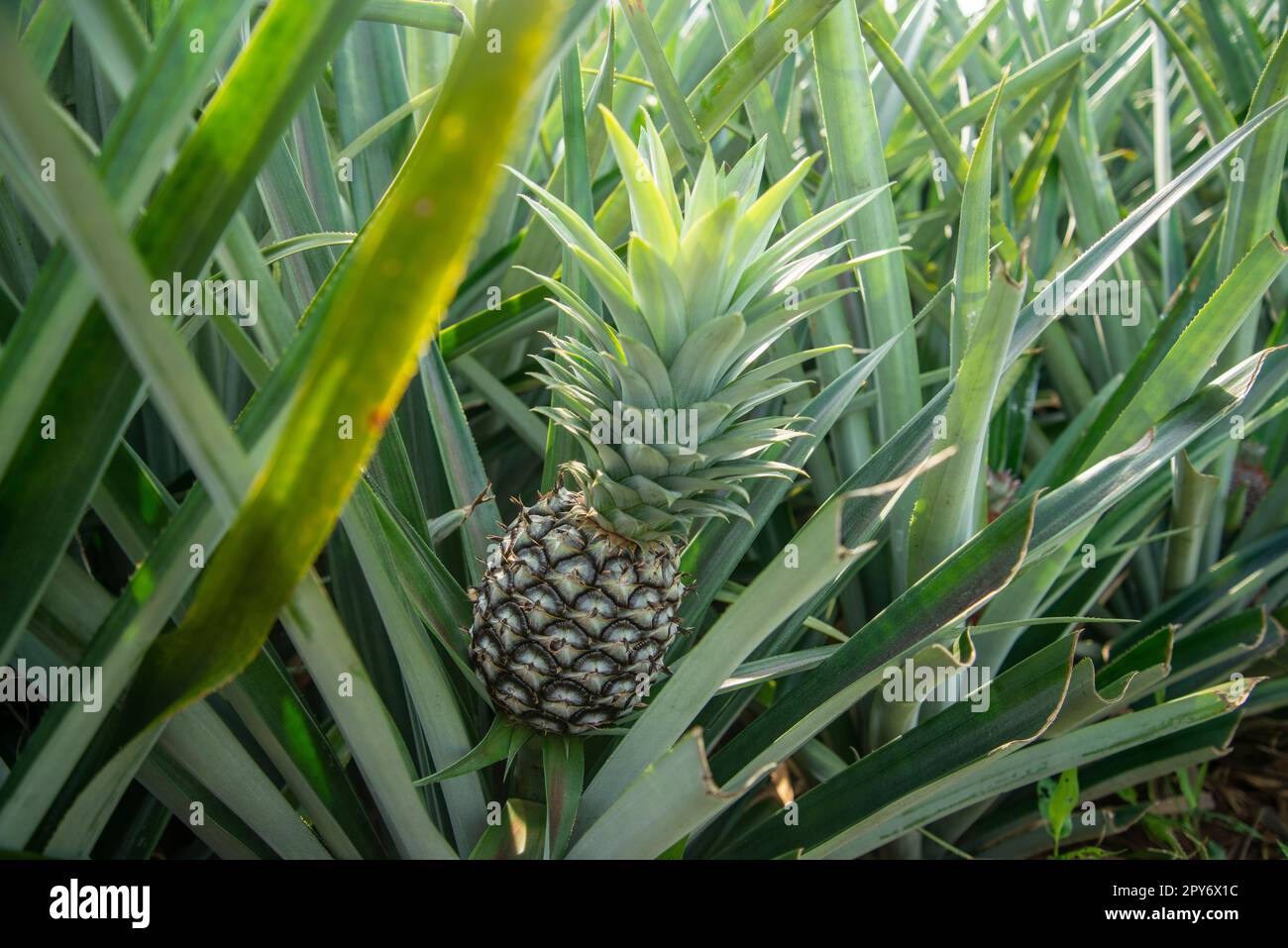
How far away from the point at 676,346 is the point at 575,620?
0.25 m

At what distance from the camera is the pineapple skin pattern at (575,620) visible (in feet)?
2.55

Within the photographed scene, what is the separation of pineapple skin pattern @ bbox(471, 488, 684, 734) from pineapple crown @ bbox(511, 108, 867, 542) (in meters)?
0.03

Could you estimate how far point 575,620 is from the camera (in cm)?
78

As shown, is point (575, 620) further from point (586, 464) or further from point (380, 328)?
point (380, 328)

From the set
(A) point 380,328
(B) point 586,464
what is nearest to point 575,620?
(B) point 586,464

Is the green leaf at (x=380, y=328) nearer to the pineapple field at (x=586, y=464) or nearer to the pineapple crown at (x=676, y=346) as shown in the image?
the pineapple field at (x=586, y=464)

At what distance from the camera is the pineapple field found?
0.51 m

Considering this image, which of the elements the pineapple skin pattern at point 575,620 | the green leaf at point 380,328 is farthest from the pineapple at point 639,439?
the green leaf at point 380,328

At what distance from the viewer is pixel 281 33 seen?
0.50 m

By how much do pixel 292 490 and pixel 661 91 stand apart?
66 cm

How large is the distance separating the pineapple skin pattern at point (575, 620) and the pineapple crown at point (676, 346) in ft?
0.11

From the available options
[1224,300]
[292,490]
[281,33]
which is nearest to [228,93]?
[281,33]

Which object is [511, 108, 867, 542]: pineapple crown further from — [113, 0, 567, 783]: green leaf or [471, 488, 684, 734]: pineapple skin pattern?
[113, 0, 567, 783]: green leaf

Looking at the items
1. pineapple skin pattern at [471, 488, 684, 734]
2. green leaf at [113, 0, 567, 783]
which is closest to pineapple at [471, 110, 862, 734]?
pineapple skin pattern at [471, 488, 684, 734]
